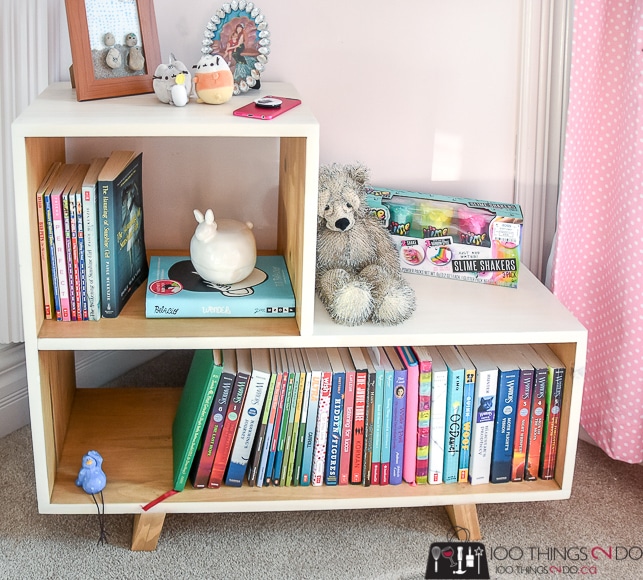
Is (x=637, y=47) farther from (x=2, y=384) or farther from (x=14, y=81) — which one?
(x=2, y=384)

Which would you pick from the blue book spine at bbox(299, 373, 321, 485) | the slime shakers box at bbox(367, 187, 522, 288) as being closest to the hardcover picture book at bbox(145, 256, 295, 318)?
the blue book spine at bbox(299, 373, 321, 485)

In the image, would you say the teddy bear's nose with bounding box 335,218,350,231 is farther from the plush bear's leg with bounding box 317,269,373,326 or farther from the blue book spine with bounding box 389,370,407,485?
the blue book spine with bounding box 389,370,407,485

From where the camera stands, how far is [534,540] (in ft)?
4.77

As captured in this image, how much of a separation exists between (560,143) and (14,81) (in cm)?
98

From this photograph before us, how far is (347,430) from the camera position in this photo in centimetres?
139

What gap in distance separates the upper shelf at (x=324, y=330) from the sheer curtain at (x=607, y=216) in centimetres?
17

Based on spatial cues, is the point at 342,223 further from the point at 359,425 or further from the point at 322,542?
the point at 322,542

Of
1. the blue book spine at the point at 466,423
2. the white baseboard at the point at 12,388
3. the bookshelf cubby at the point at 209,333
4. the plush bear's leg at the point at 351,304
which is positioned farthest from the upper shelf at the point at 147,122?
the white baseboard at the point at 12,388

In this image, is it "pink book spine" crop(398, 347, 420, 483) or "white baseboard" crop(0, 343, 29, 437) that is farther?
"white baseboard" crop(0, 343, 29, 437)

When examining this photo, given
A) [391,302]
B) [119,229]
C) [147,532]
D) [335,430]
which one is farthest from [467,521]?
[119,229]

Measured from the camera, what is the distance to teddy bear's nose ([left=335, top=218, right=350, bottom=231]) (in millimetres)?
1412

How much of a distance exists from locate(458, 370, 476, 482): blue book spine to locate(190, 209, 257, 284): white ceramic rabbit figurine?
0.39 m

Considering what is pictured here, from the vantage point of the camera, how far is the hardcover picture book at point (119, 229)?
4.22 ft

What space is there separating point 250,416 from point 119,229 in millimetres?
345
